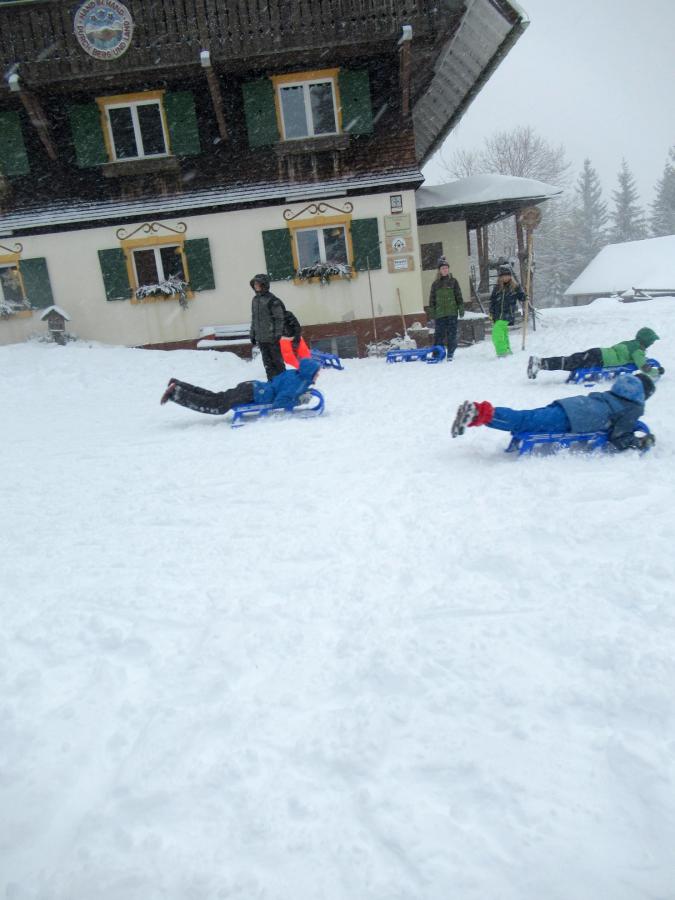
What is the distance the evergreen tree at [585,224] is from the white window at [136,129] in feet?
128

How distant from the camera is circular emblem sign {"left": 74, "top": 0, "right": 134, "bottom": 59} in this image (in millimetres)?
10609

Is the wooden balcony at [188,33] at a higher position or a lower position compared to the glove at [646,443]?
higher

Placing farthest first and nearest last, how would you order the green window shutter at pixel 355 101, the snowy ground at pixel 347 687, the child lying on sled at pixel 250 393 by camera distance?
the green window shutter at pixel 355 101, the child lying on sled at pixel 250 393, the snowy ground at pixel 347 687

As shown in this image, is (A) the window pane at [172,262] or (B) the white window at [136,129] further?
(A) the window pane at [172,262]

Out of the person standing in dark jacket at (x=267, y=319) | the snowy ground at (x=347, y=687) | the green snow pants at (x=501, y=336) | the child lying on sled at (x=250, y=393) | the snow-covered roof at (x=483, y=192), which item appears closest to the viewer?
the snowy ground at (x=347, y=687)

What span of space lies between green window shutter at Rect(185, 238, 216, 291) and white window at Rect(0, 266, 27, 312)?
3680 millimetres

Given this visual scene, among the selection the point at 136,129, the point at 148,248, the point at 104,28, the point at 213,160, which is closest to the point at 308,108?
the point at 213,160

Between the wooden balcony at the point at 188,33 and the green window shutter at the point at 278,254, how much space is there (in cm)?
319

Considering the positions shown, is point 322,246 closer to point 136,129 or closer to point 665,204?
point 136,129

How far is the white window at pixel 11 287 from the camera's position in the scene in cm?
1230

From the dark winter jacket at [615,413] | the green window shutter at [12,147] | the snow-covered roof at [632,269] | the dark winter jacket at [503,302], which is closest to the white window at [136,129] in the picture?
the green window shutter at [12,147]

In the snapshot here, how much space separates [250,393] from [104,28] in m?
9.26

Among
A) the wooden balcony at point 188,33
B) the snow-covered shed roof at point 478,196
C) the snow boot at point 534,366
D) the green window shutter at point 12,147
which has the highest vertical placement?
the wooden balcony at point 188,33

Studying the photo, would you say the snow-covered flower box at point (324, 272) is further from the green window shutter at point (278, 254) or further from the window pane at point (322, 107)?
the window pane at point (322, 107)
